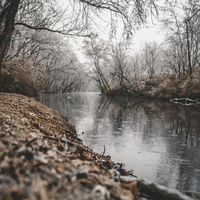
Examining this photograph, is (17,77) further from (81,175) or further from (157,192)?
(157,192)

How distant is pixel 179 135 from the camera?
6512 millimetres

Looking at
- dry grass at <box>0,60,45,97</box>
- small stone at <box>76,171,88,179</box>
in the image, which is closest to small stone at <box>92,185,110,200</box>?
small stone at <box>76,171,88,179</box>

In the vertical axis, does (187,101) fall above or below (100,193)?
above

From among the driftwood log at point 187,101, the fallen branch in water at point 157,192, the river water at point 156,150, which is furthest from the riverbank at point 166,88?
the fallen branch in water at point 157,192

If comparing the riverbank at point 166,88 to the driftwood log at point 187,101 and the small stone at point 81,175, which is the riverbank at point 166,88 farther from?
the small stone at point 81,175

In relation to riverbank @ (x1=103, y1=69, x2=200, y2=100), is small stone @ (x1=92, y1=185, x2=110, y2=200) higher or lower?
lower

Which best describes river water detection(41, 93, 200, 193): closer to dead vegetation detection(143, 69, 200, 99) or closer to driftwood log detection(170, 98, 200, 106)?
driftwood log detection(170, 98, 200, 106)

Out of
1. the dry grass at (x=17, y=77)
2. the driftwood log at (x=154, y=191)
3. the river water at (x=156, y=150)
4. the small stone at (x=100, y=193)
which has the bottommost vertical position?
the river water at (x=156, y=150)

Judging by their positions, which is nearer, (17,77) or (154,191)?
(154,191)

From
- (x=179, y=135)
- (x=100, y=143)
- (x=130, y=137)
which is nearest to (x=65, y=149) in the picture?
(x=100, y=143)

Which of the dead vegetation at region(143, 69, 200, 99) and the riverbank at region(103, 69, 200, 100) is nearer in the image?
the dead vegetation at region(143, 69, 200, 99)

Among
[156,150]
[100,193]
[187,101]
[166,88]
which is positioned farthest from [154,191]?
[166,88]

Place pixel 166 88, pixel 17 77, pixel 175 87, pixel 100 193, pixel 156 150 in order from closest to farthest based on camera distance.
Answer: pixel 100 193 < pixel 156 150 < pixel 17 77 < pixel 175 87 < pixel 166 88

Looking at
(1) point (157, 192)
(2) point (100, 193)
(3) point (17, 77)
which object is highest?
(3) point (17, 77)
